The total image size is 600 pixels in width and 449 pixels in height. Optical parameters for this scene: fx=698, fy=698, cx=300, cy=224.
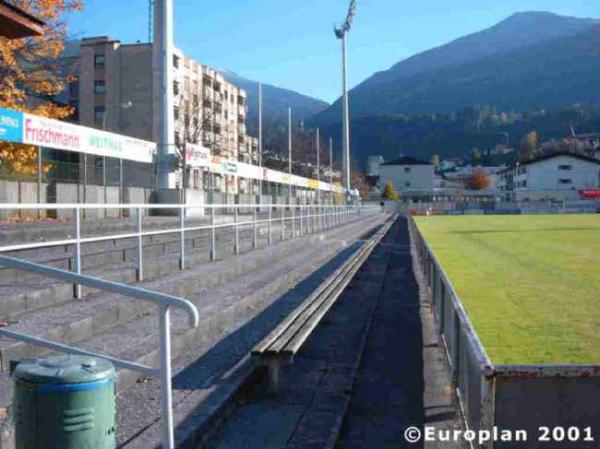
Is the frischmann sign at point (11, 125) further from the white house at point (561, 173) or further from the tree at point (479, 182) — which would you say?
the tree at point (479, 182)

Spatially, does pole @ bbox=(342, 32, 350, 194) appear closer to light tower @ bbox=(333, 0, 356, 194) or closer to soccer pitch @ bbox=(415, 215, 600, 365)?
light tower @ bbox=(333, 0, 356, 194)

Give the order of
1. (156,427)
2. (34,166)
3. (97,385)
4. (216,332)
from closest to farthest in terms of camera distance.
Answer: (97,385) < (156,427) < (216,332) < (34,166)

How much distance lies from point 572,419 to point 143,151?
1825 cm

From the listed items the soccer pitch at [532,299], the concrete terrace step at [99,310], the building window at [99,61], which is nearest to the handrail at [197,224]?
the concrete terrace step at [99,310]

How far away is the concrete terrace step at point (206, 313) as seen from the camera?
659cm

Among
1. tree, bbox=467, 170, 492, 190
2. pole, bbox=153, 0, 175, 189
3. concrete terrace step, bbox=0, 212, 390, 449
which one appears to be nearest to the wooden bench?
concrete terrace step, bbox=0, 212, 390, 449

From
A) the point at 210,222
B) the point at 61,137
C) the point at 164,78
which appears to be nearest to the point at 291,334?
the point at 210,222

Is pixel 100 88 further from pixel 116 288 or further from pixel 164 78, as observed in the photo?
pixel 116 288


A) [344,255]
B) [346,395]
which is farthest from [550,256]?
Result: [346,395]

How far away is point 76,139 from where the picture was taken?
664 inches

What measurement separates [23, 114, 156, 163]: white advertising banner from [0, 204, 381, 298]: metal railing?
1.70 meters

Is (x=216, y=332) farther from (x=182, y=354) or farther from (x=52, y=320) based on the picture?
(x=52, y=320)

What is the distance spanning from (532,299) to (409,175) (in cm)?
15956

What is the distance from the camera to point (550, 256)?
25359 millimetres
